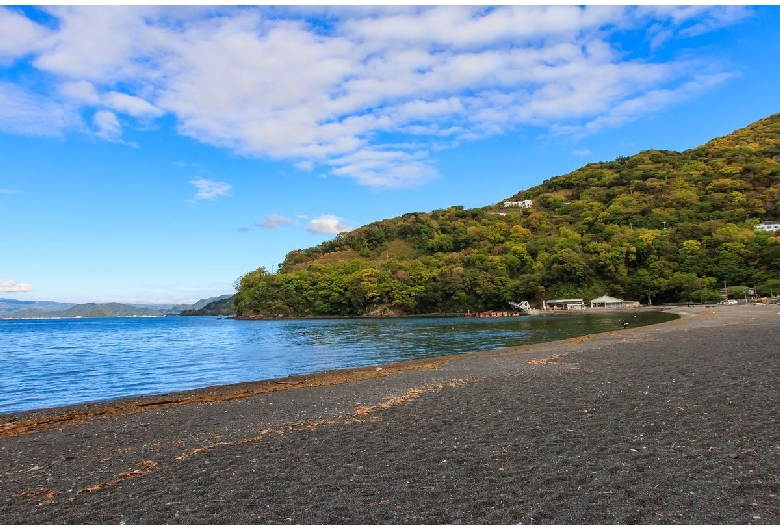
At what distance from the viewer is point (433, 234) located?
564 ft

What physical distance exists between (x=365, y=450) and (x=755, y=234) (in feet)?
408

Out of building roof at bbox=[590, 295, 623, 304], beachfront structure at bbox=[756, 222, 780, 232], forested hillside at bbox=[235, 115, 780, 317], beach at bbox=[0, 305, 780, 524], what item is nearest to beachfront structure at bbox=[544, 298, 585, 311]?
building roof at bbox=[590, 295, 623, 304]

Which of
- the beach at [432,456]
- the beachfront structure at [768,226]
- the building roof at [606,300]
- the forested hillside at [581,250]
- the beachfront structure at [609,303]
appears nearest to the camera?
the beach at [432,456]

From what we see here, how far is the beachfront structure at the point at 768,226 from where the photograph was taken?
A: 4467 inches

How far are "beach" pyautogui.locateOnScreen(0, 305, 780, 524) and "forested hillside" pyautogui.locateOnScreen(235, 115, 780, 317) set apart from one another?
100436mm

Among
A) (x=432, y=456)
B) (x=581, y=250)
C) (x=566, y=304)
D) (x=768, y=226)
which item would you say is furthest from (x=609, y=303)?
(x=432, y=456)

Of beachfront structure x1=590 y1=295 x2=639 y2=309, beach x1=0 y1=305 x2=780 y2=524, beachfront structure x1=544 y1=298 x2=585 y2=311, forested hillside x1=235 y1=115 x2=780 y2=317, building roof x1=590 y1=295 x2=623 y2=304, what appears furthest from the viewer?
beachfront structure x1=544 y1=298 x2=585 y2=311

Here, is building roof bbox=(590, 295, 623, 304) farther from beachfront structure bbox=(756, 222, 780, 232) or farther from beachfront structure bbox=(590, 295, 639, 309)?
beachfront structure bbox=(756, 222, 780, 232)

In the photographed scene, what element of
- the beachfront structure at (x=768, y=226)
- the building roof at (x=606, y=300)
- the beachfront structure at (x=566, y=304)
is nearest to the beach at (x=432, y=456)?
the beachfront structure at (x=566, y=304)

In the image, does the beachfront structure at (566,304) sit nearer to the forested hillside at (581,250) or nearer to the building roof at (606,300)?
the building roof at (606,300)

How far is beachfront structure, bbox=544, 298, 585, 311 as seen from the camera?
110 m

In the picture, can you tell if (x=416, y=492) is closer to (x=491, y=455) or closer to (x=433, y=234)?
(x=491, y=455)

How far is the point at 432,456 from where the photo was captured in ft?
25.9

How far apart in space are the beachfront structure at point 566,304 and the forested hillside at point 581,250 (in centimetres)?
488
